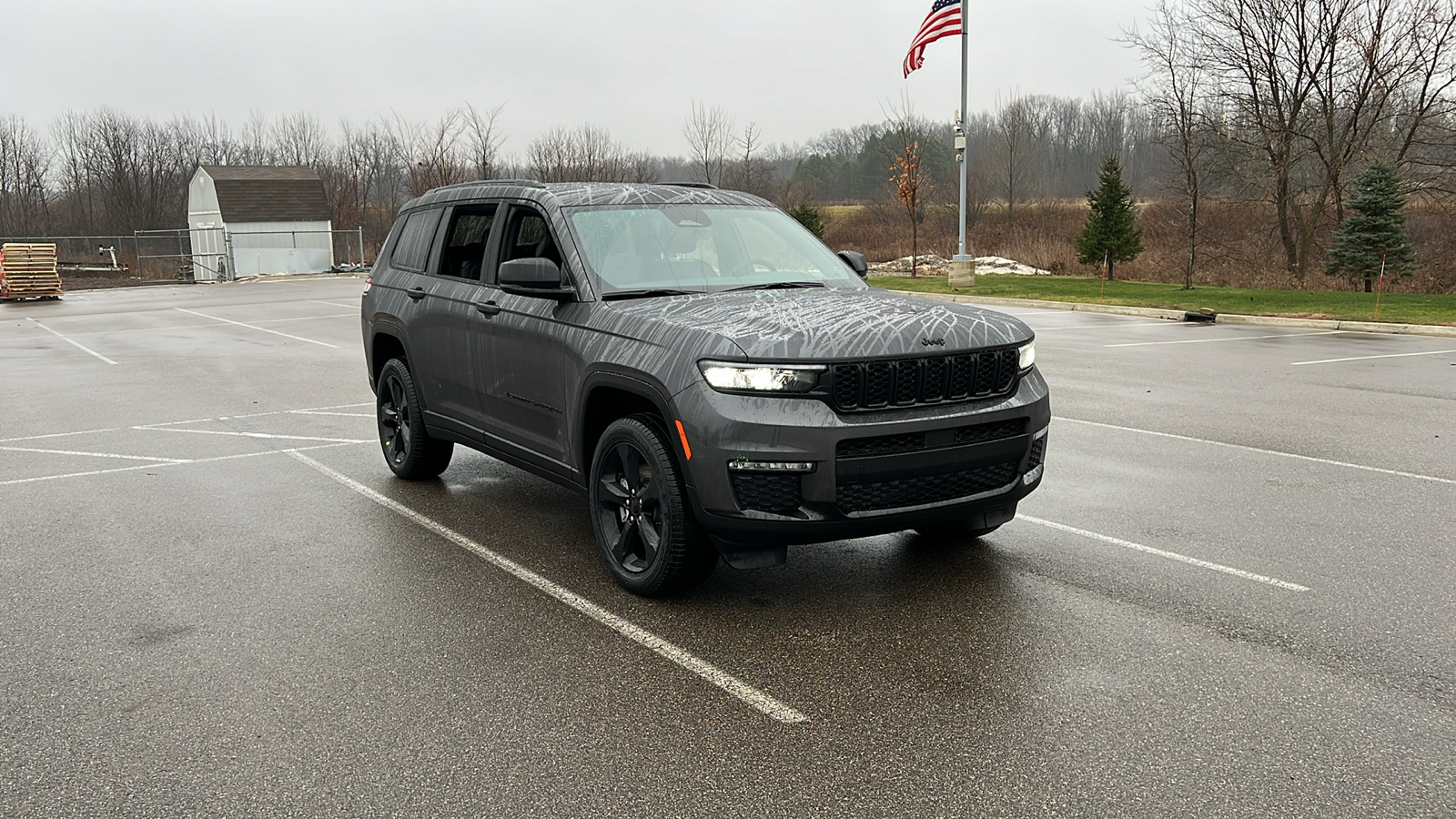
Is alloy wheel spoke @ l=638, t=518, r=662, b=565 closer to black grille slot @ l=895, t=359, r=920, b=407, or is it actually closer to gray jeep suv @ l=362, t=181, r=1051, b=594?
gray jeep suv @ l=362, t=181, r=1051, b=594

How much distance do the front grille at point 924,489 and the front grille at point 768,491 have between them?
196mm

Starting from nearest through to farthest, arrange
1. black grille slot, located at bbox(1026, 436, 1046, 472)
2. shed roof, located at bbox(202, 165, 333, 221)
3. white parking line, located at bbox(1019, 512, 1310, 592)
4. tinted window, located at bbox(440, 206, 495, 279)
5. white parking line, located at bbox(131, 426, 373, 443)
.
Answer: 1. black grille slot, located at bbox(1026, 436, 1046, 472)
2. white parking line, located at bbox(1019, 512, 1310, 592)
3. tinted window, located at bbox(440, 206, 495, 279)
4. white parking line, located at bbox(131, 426, 373, 443)
5. shed roof, located at bbox(202, 165, 333, 221)

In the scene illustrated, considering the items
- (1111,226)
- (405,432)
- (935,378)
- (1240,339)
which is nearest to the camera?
(935,378)

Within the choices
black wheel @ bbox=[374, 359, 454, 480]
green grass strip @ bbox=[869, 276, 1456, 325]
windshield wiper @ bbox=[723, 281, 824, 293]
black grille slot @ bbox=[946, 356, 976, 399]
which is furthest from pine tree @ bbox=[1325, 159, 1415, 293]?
black grille slot @ bbox=[946, 356, 976, 399]

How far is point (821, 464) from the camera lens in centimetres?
461

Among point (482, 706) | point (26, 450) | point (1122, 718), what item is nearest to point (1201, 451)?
point (1122, 718)

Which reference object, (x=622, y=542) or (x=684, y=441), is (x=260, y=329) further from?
(x=684, y=441)

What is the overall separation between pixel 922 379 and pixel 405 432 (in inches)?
168

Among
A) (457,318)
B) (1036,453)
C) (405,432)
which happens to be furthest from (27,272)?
(1036,453)

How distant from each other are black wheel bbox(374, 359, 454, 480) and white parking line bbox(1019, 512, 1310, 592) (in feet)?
12.8

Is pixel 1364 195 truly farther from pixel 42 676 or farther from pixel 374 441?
pixel 42 676

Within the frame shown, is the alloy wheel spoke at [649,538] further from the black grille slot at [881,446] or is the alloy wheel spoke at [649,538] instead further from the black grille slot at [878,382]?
the black grille slot at [878,382]

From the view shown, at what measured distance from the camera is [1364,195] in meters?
28.4

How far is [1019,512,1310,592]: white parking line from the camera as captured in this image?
5.43 metres
